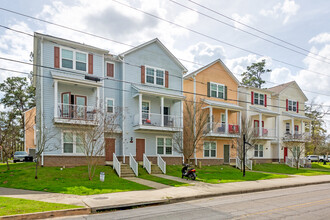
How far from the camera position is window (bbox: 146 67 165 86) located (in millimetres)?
24672

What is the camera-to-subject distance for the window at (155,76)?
80.9 ft

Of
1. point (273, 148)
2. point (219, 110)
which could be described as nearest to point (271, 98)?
point (273, 148)

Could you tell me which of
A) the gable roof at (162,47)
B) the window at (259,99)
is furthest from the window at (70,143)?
the window at (259,99)

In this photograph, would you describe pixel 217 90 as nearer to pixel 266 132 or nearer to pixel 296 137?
pixel 266 132

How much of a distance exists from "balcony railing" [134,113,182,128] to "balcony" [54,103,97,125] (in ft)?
14.8

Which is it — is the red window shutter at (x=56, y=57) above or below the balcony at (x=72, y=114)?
above

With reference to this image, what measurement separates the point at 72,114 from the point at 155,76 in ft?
27.3

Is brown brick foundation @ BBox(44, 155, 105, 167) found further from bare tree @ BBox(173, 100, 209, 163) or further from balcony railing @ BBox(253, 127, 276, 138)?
balcony railing @ BBox(253, 127, 276, 138)

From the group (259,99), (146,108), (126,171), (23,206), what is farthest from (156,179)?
(259,99)

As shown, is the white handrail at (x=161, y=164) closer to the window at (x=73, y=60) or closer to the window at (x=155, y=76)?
the window at (x=155, y=76)

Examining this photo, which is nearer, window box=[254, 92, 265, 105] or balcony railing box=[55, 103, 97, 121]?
balcony railing box=[55, 103, 97, 121]

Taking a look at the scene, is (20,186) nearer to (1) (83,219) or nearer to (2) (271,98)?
(1) (83,219)

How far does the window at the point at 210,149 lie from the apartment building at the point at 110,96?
3.95 metres

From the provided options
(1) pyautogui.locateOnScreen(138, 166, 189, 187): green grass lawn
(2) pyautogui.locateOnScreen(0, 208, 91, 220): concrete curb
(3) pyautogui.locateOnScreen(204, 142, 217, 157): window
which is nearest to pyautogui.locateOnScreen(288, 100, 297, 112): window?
(3) pyautogui.locateOnScreen(204, 142, 217, 157): window
